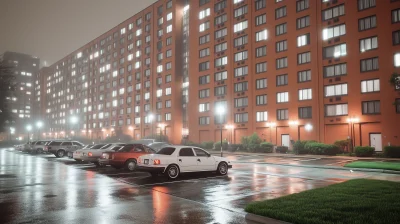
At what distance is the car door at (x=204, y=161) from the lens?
1567 cm

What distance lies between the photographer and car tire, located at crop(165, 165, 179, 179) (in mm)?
14716

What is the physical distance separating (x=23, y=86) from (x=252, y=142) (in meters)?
168

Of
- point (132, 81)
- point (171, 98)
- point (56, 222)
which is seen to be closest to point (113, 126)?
point (132, 81)

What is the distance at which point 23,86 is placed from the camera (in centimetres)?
17738

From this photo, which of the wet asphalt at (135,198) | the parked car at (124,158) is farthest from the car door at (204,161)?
the parked car at (124,158)

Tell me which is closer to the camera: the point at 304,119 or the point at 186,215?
the point at 186,215

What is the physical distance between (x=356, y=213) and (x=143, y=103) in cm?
7165

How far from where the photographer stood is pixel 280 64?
48625mm

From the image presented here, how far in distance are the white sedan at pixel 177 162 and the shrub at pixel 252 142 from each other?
90.0ft

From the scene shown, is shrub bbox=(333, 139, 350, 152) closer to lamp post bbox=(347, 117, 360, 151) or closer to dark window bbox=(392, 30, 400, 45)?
lamp post bbox=(347, 117, 360, 151)

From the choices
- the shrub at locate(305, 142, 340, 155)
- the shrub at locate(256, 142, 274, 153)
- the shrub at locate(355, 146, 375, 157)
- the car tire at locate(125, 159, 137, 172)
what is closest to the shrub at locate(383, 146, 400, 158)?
the shrub at locate(355, 146, 375, 157)

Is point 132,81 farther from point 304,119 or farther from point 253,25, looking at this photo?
point 304,119

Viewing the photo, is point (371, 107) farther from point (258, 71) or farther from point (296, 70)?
point (258, 71)

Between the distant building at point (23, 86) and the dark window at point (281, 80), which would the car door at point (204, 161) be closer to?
the dark window at point (281, 80)
